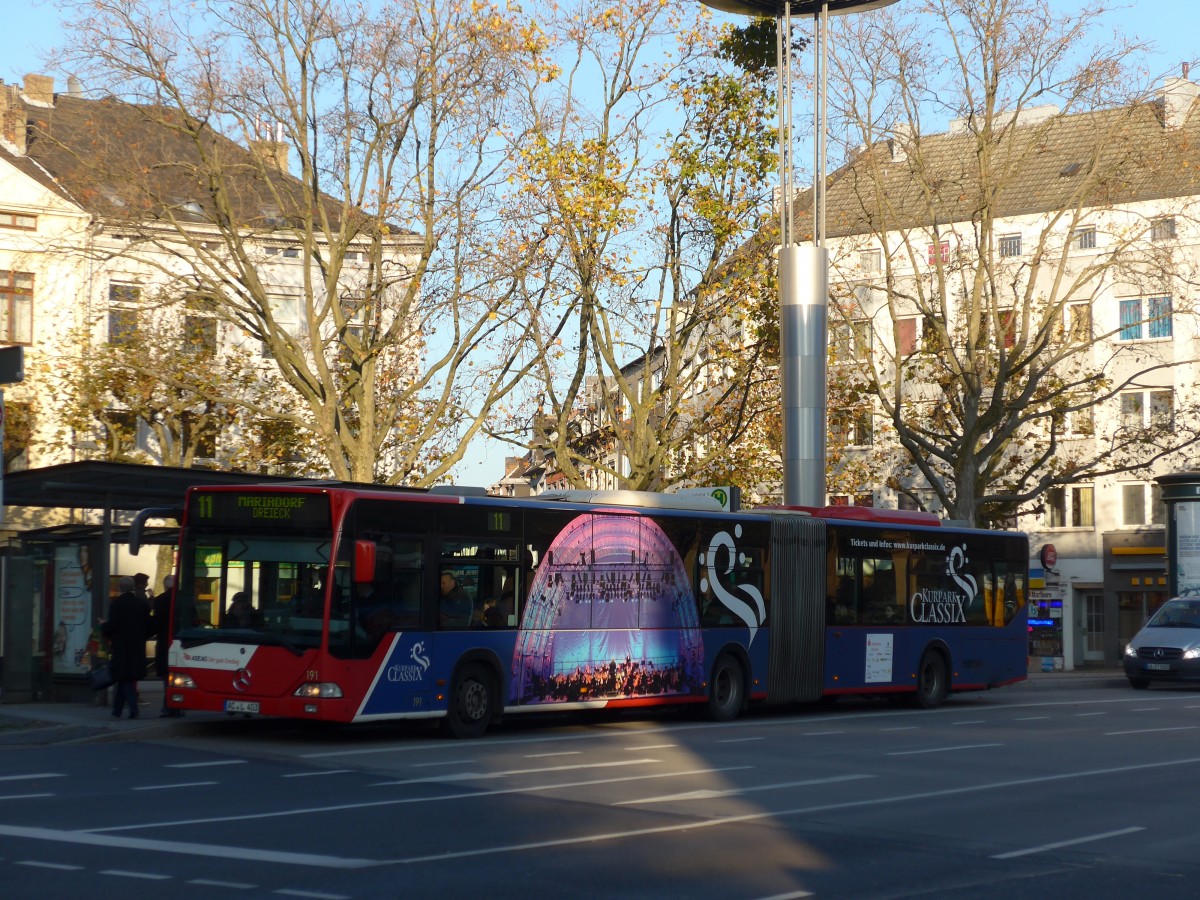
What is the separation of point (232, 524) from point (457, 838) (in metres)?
8.54

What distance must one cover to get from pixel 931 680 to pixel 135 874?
67.3 ft

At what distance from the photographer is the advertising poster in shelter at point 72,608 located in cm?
2148

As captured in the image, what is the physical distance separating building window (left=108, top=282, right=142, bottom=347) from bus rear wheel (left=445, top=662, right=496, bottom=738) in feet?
48.2

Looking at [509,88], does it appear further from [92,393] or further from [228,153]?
[92,393]

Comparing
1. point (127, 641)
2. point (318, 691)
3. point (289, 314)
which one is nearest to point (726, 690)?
point (318, 691)

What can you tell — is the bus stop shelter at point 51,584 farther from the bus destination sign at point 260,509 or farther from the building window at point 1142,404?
the building window at point 1142,404

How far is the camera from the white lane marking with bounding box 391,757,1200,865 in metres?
10.0

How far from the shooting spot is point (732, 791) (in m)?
13.7

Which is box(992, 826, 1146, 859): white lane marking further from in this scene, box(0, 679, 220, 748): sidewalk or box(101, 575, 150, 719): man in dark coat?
box(101, 575, 150, 719): man in dark coat

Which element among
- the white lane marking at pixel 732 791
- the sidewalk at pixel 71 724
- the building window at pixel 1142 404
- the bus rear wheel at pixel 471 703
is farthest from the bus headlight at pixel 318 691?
the building window at pixel 1142 404

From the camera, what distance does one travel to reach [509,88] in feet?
104

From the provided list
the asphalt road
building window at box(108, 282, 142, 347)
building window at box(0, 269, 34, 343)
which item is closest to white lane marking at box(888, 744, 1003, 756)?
the asphalt road

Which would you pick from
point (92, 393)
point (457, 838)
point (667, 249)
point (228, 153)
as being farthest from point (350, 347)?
point (457, 838)

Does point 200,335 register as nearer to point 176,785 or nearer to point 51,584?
point 51,584
